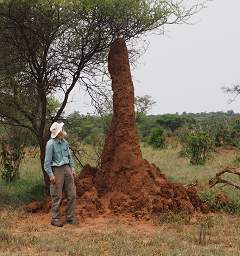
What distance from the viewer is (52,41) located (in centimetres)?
1130

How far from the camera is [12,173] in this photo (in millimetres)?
14758

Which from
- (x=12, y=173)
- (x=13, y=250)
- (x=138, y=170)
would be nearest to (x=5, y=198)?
(x=12, y=173)

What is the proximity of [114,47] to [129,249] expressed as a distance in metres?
4.45

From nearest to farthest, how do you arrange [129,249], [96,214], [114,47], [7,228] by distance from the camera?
[129,249] < [7,228] < [96,214] < [114,47]

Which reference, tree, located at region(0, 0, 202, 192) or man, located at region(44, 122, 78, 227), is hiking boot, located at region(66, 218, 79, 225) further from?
tree, located at region(0, 0, 202, 192)

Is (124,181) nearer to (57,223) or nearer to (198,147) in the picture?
(57,223)

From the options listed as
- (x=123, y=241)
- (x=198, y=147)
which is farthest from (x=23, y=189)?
(x=198, y=147)

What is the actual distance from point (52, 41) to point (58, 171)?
3.11 metres

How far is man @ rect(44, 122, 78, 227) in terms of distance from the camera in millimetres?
9227

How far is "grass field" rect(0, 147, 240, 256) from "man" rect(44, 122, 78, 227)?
0.27 meters

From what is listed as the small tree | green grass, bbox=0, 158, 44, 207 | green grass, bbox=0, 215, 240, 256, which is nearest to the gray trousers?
green grass, bbox=0, 215, 240, 256

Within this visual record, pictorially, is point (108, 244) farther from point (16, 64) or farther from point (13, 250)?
point (16, 64)

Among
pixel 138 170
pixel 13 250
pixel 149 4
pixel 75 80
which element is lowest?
pixel 13 250

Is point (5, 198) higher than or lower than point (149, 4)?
lower
